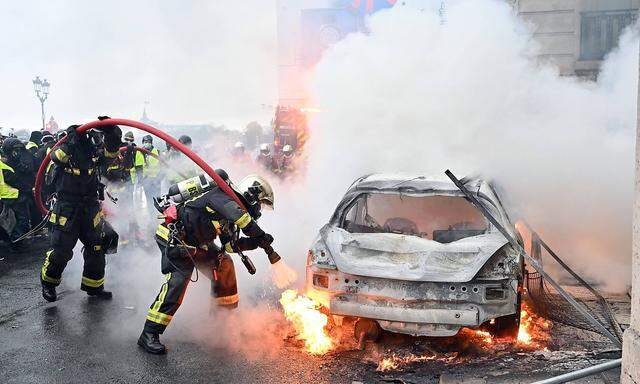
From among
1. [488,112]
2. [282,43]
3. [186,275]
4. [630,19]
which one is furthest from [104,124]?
[282,43]

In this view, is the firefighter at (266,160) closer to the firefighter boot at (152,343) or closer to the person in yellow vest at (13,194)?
the person in yellow vest at (13,194)

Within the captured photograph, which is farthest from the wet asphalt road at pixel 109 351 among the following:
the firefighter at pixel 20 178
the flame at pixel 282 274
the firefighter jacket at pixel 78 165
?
the firefighter at pixel 20 178

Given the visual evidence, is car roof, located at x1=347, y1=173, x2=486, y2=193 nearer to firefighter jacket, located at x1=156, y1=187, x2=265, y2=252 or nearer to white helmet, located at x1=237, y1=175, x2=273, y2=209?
white helmet, located at x1=237, y1=175, x2=273, y2=209

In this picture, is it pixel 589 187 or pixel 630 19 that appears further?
pixel 630 19

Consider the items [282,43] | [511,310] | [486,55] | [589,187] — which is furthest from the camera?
[282,43]

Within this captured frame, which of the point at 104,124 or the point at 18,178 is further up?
the point at 104,124

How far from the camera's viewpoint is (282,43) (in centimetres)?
3309

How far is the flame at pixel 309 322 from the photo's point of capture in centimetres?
464

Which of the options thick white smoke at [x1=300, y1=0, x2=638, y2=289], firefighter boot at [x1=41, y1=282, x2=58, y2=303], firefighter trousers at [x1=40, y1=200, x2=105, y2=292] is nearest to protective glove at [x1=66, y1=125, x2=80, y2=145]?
firefighter trousers at [x1=40, y1=200, x2=105, y2=292]

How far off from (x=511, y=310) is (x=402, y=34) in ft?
17.6

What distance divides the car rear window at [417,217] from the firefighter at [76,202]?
2605 millimetres

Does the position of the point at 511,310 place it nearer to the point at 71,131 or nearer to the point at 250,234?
the point at 250,234

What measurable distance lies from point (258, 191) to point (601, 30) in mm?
14196

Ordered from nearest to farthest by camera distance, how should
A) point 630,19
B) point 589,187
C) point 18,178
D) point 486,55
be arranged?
point 589,187, point 486,55, point 18,178, point 630,19
